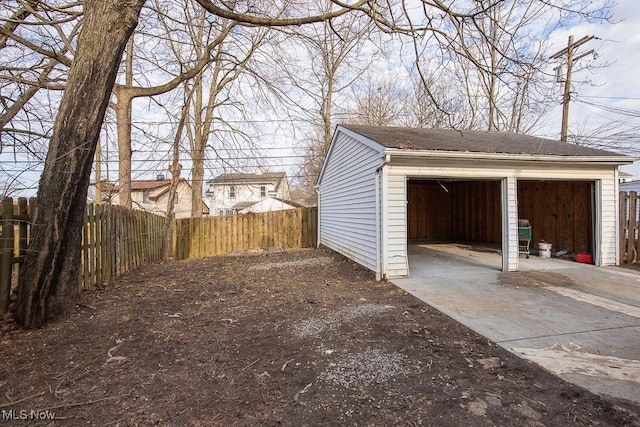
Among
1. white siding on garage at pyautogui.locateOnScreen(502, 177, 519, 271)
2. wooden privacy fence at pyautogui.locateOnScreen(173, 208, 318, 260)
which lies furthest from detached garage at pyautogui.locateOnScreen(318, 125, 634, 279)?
wooden privacy fence at pyautogui.locateOnScreen(173, 208, 318, 260)

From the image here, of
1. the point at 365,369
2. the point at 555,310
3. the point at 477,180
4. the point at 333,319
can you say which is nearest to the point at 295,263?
the point at 333,319

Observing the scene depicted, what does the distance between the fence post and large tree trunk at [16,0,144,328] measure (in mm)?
149

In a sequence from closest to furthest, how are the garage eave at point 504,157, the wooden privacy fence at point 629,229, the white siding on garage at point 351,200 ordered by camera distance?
the garage eave at point 504,157 < the white siding on garage at point 351,200 < the wooden privacy fence at point 629,229

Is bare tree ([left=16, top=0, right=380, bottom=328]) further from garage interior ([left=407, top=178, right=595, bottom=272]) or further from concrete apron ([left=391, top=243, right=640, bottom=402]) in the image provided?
garage interior ([left=407, top=178, right=595, bottom=272])

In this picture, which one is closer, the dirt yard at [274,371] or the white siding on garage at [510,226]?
the dirt yard at [274,371]

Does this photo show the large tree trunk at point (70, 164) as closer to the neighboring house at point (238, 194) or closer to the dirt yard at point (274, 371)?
the dirt yard at point (274, 371)

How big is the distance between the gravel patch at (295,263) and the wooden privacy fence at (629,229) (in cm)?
660

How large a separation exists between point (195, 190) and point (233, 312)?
1437 cm

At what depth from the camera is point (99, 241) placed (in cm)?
555

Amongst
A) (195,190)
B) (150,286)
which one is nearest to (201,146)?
(195,190)

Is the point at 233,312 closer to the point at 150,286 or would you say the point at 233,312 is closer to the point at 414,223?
the point at 150,286

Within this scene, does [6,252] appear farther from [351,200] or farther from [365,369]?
[351,200]

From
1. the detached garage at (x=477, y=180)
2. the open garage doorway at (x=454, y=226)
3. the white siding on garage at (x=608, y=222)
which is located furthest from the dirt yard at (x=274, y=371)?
the white siding on garage at (x=608, y=222)

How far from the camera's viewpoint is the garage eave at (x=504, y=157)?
6.04 m
